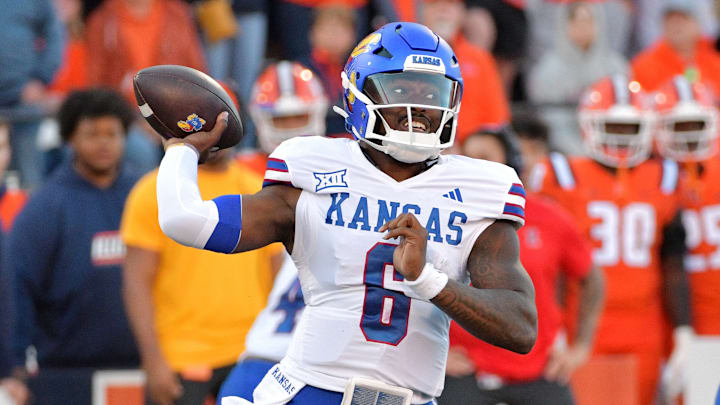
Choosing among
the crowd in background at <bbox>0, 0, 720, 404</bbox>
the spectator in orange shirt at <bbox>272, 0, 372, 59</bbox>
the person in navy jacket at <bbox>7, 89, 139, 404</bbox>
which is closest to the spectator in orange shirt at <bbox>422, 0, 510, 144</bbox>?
the crowd in background at <bbox>0, 0, 720, 404</bbox>

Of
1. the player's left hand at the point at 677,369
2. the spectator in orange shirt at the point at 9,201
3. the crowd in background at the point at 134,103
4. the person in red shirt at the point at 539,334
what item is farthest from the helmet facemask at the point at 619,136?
the spectator in orange shirt at the point at 9,201

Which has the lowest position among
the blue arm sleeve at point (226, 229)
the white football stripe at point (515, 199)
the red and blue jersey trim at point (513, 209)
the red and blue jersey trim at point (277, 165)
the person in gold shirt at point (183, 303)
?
the person in gold shirt at point (183, 303)

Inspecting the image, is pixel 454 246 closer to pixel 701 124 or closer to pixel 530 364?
pixel 530 364

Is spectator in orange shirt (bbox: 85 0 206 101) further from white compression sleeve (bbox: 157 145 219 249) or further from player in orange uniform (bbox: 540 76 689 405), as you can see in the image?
white compression sleeve (bbox: 157 145 219 249)

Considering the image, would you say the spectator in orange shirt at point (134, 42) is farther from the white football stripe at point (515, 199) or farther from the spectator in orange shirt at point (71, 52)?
the white football stripe at point (515, 199)

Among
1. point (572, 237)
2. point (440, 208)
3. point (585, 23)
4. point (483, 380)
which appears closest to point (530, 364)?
point (483, 380)

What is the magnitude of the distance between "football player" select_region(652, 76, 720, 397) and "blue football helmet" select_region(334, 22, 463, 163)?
3.83 meters

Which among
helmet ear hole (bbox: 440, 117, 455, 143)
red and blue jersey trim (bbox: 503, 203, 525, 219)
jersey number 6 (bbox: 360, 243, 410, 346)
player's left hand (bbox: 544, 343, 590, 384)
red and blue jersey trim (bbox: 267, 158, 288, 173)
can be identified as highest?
helmet ear hole (bbox: 440, 117, 455, 143)

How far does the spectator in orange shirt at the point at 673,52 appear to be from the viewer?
856cm

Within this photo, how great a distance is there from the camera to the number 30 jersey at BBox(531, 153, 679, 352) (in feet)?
22.6

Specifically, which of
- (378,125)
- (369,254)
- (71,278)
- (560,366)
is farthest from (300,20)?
(369,254)

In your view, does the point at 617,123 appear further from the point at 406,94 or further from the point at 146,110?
the point at 146,110

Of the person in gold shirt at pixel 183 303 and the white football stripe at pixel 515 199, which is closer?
the white football stripe at pixel 515 199

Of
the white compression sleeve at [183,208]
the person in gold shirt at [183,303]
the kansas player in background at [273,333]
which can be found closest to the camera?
the white compression sleeve at [183,208]
